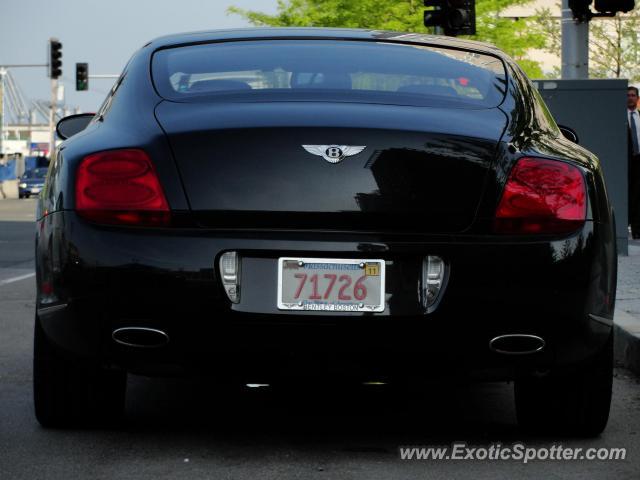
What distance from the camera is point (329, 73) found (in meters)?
4.73

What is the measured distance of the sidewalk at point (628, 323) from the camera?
21.6 feet

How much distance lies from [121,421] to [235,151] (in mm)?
1209

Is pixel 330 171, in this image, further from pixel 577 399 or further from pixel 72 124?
pixel 72 124

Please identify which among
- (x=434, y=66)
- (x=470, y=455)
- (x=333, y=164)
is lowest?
(x=470, y=455)

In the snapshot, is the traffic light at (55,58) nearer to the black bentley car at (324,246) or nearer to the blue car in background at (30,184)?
the blue car in background at (30,184)

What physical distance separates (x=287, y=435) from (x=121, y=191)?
3.58ft

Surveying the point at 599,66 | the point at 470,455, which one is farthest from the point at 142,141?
the point at 599,66

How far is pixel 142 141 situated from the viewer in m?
4.27

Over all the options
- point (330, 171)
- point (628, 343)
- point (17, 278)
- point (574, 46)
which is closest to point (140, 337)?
point (330, 171)

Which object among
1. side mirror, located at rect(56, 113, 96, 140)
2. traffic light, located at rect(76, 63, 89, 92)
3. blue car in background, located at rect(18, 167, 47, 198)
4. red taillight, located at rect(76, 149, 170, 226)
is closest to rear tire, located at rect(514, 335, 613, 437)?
red taillight, located at rect(76, 149, 170, 226)

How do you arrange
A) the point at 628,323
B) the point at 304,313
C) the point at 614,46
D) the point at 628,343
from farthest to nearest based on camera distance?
the point at 614,46
the point at 628,323
the point at 628,343
the point at 304,313

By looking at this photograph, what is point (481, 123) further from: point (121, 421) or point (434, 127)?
point (121, 421)

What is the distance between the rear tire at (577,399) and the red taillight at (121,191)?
1.39m

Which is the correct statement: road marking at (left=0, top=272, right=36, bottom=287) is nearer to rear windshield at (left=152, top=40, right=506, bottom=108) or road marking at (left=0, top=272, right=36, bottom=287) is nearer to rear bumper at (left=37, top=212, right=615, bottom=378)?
rear windshield at (left=152, top=40, right=506, bottom=108)
